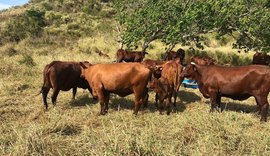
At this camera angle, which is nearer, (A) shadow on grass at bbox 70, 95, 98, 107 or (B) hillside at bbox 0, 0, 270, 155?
(B) hillside at bbox 0, 0, 270, 155

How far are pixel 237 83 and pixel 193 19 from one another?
5.57 meters

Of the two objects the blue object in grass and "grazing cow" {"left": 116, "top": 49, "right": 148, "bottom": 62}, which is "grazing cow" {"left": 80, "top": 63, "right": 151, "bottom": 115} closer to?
the blue object in grass

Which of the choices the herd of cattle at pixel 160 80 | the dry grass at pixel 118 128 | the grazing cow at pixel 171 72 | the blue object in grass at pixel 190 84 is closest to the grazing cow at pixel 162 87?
the herd of cattle at pixel 160 80

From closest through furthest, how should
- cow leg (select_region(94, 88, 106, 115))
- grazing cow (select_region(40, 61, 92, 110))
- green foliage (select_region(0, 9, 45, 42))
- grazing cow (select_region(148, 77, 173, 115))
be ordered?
cow leg (select_region(94, 88, 106, 115)), grazing cow (select_region(148, 77, 173, 115)), grazing cow (select_region(40, 61, 92, 110)), green foliage (select_region(0, 9, 45, 42))

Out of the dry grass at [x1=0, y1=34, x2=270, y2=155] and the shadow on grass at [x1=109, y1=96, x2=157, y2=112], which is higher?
the dry grass at [x1=0, y1=34, x2=270, y2=155]

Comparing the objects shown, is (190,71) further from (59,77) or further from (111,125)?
(59,77)

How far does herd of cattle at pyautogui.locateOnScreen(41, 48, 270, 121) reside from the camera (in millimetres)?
8172

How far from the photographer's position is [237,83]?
27.2 feet

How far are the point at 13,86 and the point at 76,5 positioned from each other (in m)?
29.9

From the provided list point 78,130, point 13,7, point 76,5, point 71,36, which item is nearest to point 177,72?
point 78,130

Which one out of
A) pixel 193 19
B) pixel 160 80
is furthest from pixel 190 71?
pixel 193 19

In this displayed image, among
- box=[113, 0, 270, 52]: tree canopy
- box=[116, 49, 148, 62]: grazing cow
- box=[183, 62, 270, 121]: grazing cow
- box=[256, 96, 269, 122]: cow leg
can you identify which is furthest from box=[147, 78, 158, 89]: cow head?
box=[116, 49, 148, 62]: grazing cow

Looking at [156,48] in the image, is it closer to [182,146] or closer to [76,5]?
[182,146]

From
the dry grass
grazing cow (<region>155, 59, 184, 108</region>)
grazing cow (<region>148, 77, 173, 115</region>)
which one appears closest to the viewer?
the dry grass
